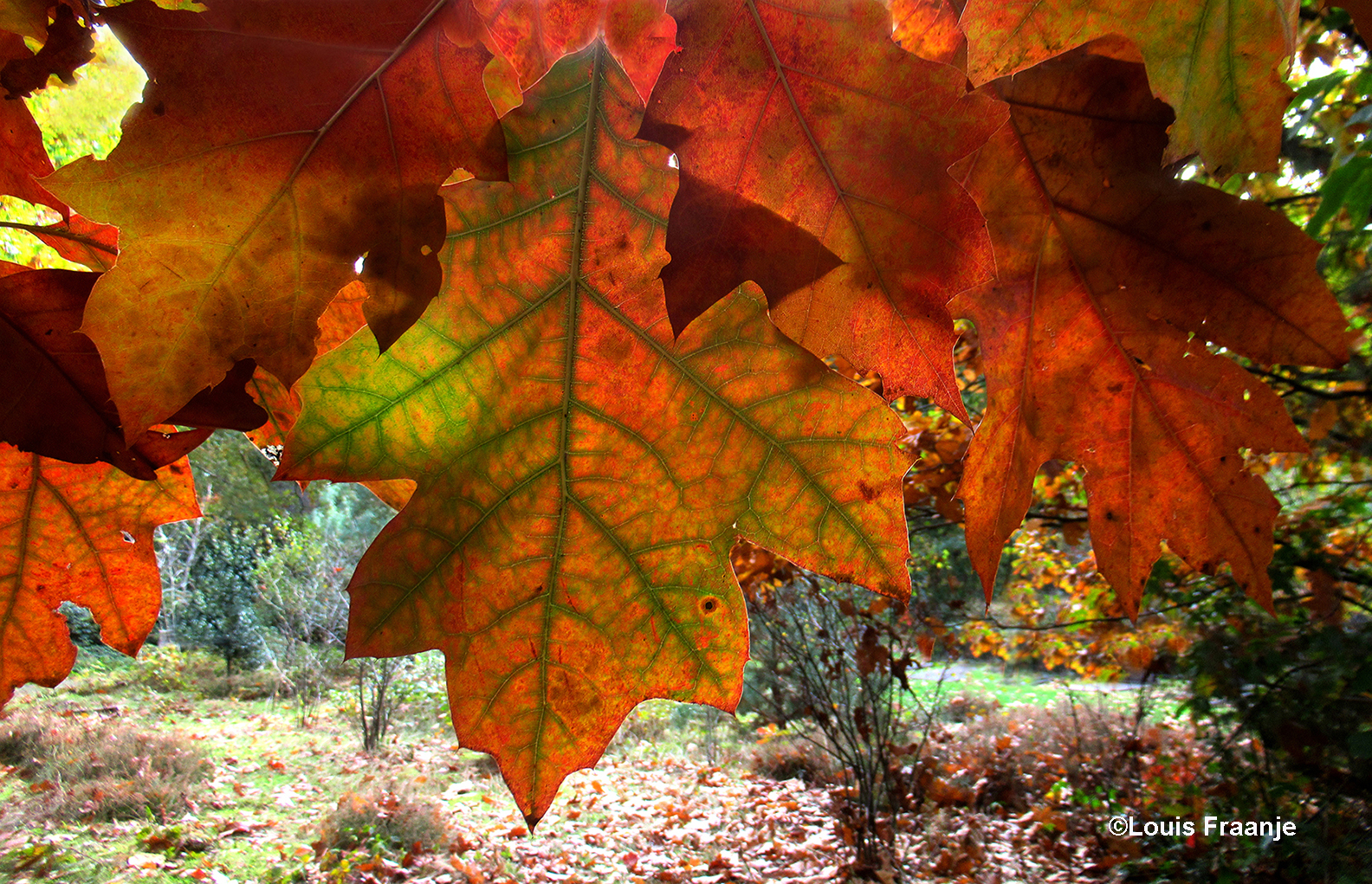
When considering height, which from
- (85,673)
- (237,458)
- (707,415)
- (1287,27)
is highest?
(237,458)

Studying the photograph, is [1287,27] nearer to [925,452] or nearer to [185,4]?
[185,4]

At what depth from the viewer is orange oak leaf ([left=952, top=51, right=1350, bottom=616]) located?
662 mm

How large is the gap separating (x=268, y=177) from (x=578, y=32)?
30 cm

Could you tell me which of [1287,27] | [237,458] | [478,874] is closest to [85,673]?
[237,458]

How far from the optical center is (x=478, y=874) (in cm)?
554

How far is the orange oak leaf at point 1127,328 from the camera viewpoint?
0.66 meters

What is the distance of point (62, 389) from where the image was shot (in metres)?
0.57

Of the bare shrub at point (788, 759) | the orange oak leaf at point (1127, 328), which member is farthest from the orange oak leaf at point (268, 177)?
the bare shrub at point (788, 759)

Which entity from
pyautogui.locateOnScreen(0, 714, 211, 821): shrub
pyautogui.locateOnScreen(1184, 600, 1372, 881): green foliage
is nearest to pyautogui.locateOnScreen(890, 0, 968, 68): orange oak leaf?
pyautogui.locateOnScreen(1184, 600, 1372, 881): green foliage

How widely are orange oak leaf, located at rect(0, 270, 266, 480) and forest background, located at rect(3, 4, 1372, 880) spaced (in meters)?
0.09

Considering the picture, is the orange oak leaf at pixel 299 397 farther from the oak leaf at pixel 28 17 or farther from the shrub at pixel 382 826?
the shrub at pixel 382 826

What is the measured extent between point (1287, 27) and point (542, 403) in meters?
0.65

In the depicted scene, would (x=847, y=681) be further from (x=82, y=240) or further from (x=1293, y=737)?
(x=82, y=240)

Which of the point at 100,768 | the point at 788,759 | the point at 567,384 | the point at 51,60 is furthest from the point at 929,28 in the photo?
the point at 100,768
